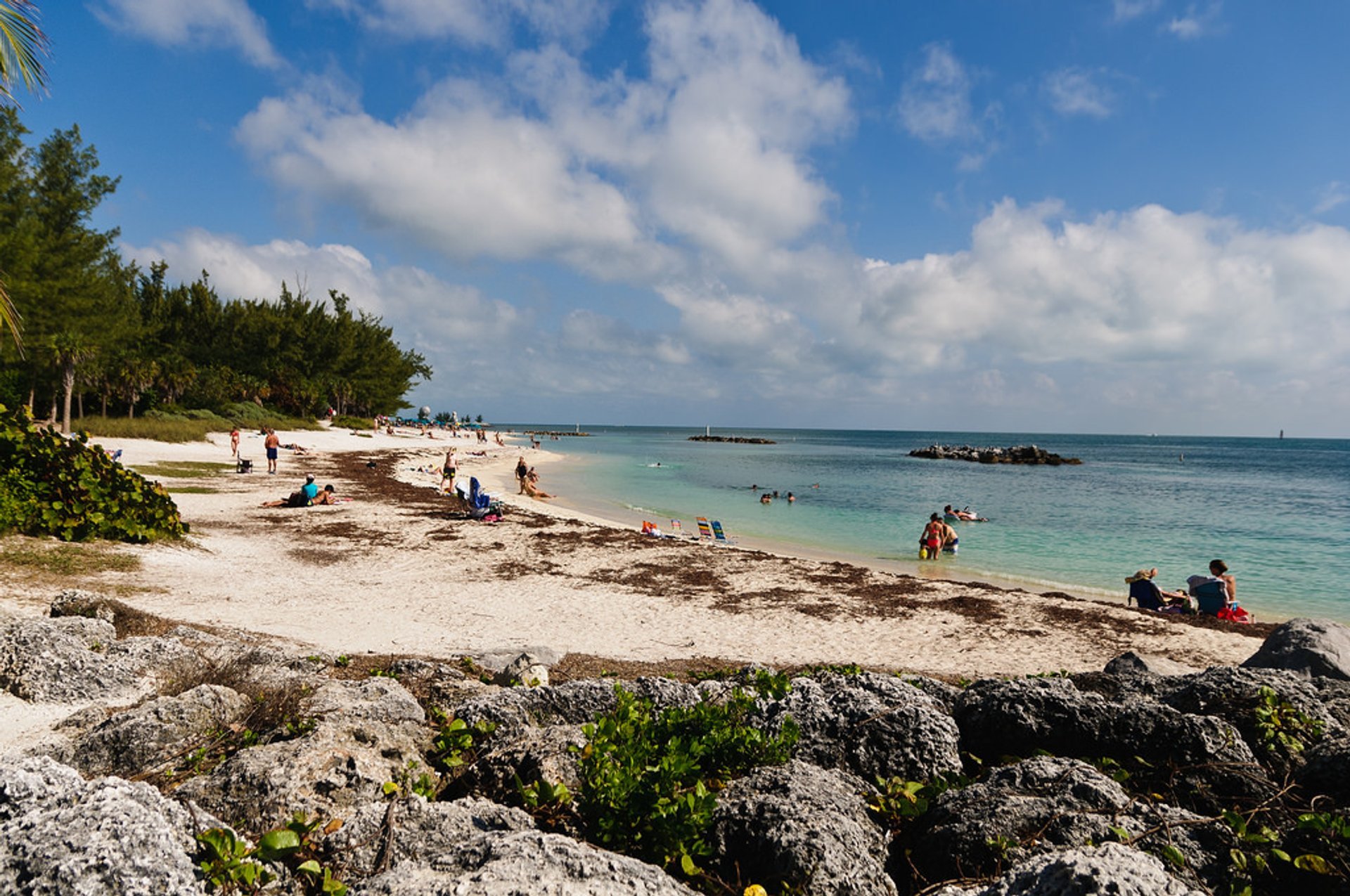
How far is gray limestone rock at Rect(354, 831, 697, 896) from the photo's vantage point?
76.4 inches

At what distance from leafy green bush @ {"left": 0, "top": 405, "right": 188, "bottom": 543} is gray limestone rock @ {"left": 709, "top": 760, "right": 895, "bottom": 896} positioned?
40.1ft

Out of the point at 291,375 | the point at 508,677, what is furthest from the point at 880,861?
the point at 291,375

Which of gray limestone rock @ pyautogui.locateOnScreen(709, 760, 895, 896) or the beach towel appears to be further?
the beach towel

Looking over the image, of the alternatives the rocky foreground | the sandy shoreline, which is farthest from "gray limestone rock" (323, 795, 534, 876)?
the sandy shoreline

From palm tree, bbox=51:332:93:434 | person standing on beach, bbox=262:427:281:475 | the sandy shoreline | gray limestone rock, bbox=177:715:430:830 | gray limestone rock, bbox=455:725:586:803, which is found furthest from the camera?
palm tree, bbox=51:332:93:434

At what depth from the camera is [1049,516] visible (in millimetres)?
31188

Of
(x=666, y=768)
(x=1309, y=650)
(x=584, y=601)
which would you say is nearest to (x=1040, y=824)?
(x=666, y=768)

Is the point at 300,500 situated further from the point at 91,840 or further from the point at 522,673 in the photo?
the point at 91,840

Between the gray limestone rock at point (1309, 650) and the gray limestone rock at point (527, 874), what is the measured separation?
602cm

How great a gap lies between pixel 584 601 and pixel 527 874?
993 cm

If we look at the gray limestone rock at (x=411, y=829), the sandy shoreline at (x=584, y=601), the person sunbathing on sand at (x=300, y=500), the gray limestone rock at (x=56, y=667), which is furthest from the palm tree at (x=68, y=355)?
the gray limestone rock at (x=411, y=829)

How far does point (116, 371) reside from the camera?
41.9 metres

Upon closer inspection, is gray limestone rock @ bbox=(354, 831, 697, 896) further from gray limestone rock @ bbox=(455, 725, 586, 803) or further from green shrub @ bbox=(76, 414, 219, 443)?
green shrub @ bbox=(76, 414, 219, 443)

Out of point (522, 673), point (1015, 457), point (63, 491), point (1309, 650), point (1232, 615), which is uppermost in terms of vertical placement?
point (63, 491)
